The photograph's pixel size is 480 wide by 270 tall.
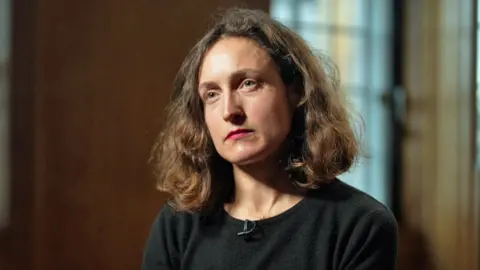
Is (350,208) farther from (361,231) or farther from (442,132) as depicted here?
(442,132)

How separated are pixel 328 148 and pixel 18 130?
709 millimetres

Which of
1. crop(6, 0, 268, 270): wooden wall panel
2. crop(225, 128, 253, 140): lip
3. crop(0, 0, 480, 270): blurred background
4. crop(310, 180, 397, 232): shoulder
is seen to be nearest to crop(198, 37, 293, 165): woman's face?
crop(225, 128, 253, 140): lip

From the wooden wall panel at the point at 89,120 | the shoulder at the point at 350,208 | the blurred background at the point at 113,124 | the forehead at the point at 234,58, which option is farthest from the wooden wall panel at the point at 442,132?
the forehead at the point at 234,58

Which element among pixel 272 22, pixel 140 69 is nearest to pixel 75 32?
pixel 140 69

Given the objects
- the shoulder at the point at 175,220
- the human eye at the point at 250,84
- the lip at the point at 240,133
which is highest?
the human eye at the point at 250,84

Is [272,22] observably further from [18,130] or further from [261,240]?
[18,130]

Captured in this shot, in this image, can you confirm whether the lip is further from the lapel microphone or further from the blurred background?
the blurred background

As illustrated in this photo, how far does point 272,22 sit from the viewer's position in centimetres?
105

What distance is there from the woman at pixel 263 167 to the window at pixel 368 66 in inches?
31.3

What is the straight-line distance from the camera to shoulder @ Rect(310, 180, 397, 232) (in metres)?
0.98

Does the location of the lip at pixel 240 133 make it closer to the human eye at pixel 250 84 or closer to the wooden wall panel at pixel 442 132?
the human eye at pixel 250 84

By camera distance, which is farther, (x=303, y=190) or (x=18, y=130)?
(x=18, y=130)

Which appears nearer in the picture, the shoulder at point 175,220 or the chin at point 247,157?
the chin at point 247,157

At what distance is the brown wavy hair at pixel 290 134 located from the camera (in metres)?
1.02
